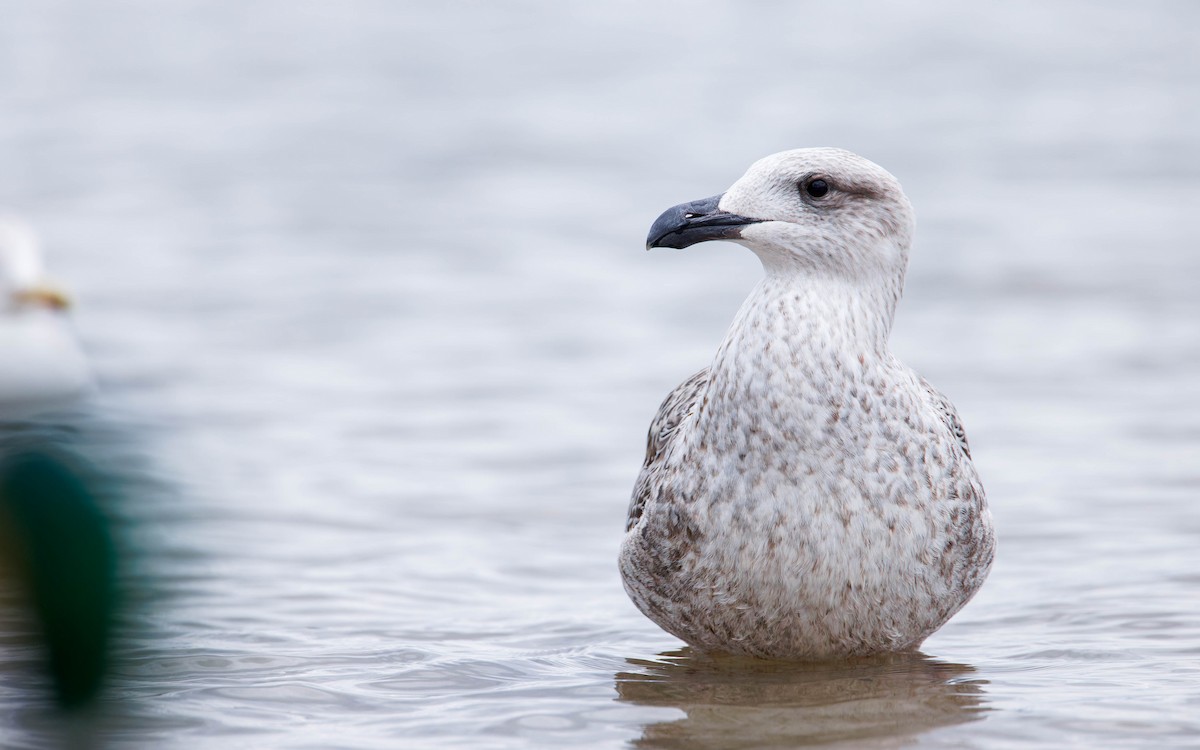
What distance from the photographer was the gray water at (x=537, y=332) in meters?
4.92

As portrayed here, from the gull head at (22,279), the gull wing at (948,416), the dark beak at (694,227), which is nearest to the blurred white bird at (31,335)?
the gull head at (22,279)

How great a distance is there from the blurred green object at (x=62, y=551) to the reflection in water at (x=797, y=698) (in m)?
2.24

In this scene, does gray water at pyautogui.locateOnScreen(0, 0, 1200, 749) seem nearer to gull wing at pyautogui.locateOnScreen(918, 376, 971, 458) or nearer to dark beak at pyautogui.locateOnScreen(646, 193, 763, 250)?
gull wing at pyautogui.locateOnScreen(918, 376, 971, 458)

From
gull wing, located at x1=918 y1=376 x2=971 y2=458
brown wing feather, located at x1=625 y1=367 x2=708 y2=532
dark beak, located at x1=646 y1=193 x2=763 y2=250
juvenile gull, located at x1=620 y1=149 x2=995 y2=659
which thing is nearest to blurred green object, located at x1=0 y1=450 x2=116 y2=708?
juvenile gull, located at x1=620 y1=149 x2=995 y2=659

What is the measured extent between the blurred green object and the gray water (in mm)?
86

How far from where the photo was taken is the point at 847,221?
5.05 meters

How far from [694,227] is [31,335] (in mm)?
2460

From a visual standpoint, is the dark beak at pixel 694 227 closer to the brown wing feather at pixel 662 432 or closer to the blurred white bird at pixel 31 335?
the brown wing feather at pixel 662 432

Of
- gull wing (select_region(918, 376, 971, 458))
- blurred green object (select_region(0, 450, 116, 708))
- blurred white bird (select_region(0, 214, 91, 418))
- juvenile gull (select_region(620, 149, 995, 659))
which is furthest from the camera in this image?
gull wing (select_region(918, 376, 971, 458))

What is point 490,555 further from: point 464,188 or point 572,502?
point 464,188

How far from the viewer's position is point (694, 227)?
498 cm

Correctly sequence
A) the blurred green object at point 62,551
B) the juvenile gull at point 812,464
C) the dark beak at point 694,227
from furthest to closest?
the dark beak at point 694,227 → the juvenile gull at point 812,464 → the blurred green object at point 62,551

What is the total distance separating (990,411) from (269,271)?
547cm

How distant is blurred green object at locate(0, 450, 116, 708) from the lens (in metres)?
2.46
